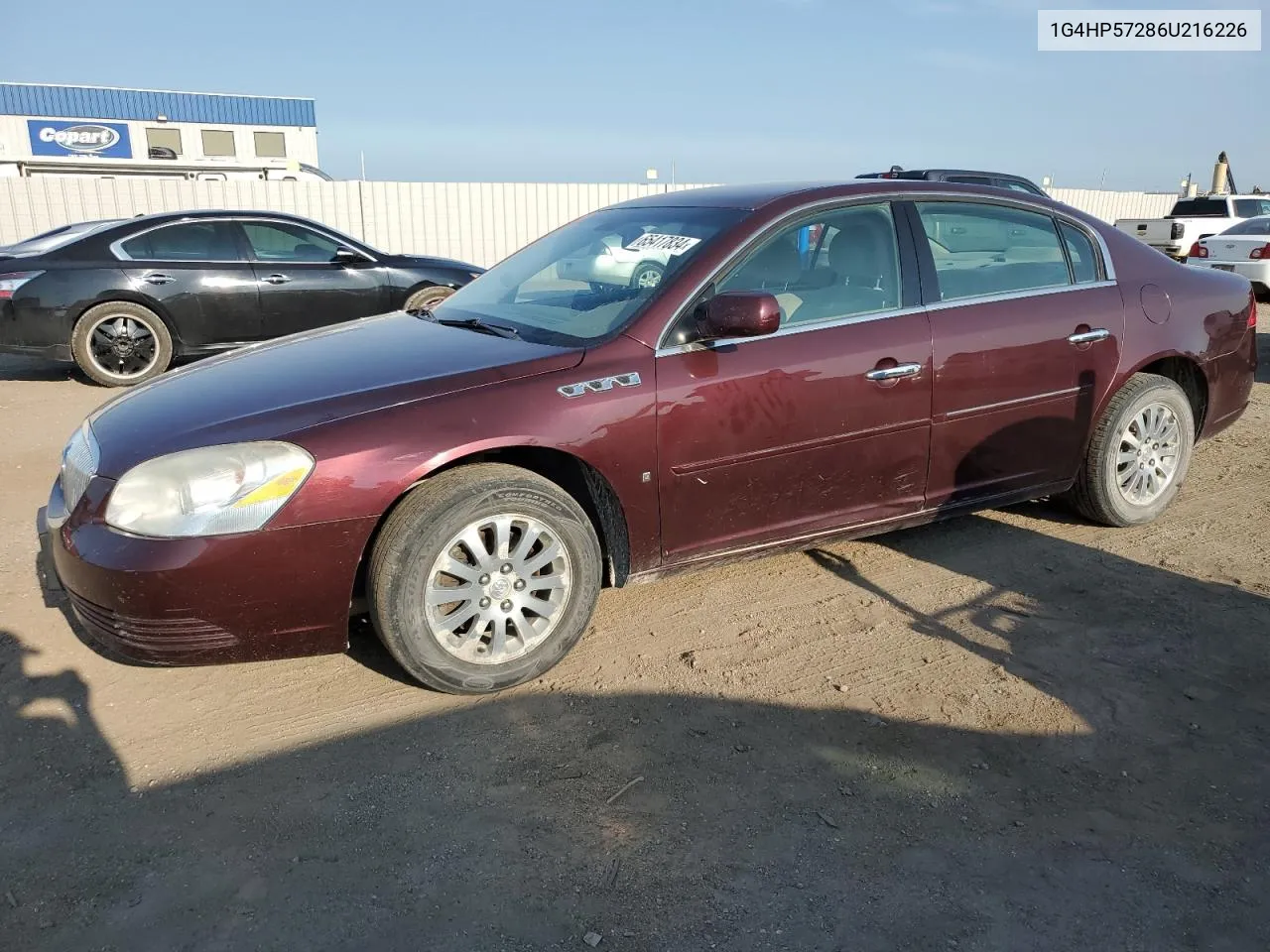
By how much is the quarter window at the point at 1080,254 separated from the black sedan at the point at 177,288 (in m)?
6.06

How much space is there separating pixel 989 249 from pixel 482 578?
8.75 ft

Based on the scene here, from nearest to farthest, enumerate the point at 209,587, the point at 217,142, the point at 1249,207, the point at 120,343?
the point at 209,587
the point at 120,343
the point at 1249,207
the point at 217,142

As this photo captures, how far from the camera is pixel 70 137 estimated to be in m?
43.4

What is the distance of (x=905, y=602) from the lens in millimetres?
3852

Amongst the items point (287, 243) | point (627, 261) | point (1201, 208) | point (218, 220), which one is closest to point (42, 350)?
point (218, 220)

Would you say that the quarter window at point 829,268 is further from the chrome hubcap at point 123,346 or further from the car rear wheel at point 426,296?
the chrome hubcap at point 123,346

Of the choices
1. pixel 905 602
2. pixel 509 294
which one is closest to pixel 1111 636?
pixel 905 602

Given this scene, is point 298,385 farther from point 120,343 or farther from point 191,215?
point 191,215

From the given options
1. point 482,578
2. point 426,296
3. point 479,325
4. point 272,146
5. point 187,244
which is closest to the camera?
point 482,578

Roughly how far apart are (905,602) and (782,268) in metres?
1.42

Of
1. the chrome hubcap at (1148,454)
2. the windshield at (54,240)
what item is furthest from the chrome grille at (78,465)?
the windshield at (54,240)

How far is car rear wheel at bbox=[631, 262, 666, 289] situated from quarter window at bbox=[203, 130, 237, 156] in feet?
162

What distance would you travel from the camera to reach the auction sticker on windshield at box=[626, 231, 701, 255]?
368 cm

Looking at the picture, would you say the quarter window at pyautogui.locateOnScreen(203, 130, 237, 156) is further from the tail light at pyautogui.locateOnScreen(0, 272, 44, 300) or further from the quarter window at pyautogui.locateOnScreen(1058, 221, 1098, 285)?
the quarter window at pyautogui.locateOnScreen(1058, 221, 1098, 285)
